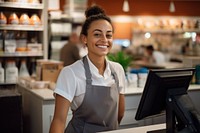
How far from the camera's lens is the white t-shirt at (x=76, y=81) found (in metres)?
2.13

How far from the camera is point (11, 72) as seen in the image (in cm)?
439

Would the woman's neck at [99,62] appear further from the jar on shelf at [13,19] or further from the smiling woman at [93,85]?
the jar on shelf at [13,19]

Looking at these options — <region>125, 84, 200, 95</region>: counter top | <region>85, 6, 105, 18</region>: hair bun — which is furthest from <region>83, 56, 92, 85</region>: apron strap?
<region>125, 84, 200, 95</region>: counter top

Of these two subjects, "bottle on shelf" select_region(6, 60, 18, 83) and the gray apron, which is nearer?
the gray apron

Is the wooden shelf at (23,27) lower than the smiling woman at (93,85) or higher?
higher

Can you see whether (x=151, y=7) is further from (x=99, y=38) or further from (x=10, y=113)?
(x=99, y=38)

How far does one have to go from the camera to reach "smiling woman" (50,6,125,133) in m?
2.20

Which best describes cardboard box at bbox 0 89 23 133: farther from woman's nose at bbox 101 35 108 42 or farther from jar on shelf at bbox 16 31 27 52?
jar on shelf at bbox 16 31 27 52

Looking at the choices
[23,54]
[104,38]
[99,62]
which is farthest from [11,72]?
[104,38]

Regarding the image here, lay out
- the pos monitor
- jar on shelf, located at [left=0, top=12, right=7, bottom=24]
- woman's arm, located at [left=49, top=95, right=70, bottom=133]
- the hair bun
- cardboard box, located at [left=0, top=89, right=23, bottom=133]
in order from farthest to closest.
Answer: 1. jar on shelf, located at [left=0, top=12, right=7, bottom=24]
2. cardboard box, located at [left=0, top=89, right=23, bottom=133]
3. the hair bun
4. woman's arm, located at [left=49, top=95, right=70, bottom=133]
5. the pos monitor

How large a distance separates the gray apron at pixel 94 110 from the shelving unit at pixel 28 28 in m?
2.36

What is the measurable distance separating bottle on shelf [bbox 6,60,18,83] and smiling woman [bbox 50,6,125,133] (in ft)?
7.59

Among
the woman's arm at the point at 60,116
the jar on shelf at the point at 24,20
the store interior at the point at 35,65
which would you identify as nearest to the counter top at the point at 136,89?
the store interior at the point at 35,65

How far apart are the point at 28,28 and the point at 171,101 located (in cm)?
305
